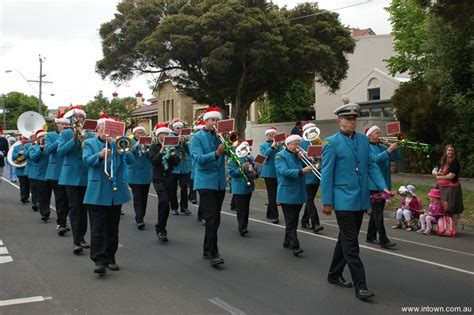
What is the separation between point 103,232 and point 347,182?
3.12 metres

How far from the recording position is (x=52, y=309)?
533cm

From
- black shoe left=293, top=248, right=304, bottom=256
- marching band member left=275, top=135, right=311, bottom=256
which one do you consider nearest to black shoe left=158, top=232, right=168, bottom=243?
marching band member left=275, top=135, right=311, bottom=256

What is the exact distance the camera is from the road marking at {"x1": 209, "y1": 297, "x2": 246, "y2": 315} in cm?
526

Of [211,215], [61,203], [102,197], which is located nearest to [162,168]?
[61,203]

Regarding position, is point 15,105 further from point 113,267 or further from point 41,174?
point 113,267

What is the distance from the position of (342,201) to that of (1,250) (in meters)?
5.38

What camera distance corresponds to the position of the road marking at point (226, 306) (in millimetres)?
5262

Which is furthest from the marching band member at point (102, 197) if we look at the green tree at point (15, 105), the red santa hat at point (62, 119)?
the green tree at point (15, 105)

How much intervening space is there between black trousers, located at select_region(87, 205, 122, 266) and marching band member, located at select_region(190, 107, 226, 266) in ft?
3.89

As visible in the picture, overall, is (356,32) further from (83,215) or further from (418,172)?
(83,215)

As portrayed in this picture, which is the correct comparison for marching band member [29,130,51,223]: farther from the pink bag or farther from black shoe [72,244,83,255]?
the pink bag

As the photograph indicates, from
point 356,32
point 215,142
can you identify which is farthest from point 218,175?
point 356,32

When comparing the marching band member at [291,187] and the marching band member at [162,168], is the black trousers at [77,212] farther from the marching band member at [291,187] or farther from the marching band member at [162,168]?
the marching band member at [291,187]

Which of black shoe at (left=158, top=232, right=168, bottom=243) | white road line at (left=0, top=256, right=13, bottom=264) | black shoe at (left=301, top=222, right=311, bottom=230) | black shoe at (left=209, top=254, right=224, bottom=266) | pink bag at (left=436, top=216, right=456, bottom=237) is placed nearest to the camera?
black shoe at (left=209, top=254, right=224, bottom=266)
